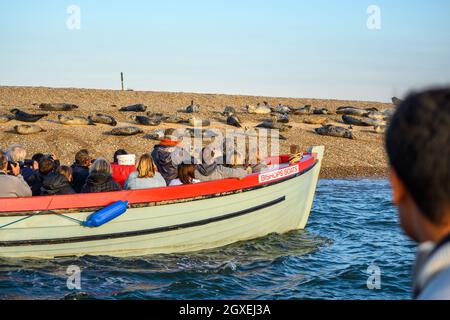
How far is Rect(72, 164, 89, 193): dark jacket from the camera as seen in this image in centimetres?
1091

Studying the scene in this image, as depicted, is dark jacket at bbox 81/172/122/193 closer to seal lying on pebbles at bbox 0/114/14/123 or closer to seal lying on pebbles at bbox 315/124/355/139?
seal lying on pebbles at bbox 0/114/14/123

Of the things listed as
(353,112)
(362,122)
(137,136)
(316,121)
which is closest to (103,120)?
(137,136)

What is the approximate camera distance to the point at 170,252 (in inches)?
414

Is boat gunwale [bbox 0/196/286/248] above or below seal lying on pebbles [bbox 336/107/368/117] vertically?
below

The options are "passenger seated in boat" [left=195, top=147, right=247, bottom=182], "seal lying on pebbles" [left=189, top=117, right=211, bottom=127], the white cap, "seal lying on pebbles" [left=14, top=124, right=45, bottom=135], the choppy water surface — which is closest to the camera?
the choppy water surface

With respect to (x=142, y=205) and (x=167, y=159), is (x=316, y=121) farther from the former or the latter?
(x=142, y=205)

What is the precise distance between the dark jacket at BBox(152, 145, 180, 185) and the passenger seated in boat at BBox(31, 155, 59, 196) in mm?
1912

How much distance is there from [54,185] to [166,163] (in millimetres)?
2209

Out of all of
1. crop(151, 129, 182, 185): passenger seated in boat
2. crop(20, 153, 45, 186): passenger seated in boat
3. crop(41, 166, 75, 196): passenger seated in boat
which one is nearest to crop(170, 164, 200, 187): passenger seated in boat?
crop(151, 129, 182, 185): passenger seated in boat

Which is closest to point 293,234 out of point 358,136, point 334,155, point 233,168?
point 233,168

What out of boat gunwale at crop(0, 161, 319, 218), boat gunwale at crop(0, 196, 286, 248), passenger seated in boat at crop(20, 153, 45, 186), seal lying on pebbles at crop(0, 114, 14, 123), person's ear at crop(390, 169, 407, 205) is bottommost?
boat gunwale at crop(0, 196, 286, 248)

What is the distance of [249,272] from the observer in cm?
942
